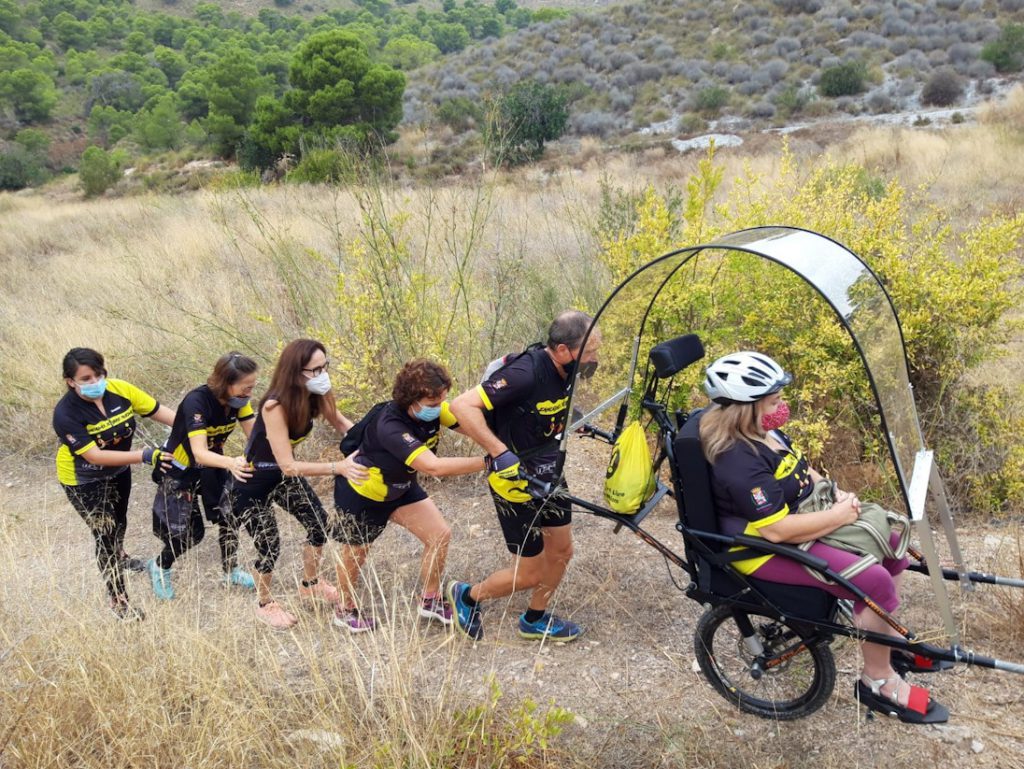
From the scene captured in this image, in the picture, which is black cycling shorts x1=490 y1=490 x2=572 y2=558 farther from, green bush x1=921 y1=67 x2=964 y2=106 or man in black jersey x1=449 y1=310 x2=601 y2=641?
green bush x1=921 y1=67 x2=964 y2=106

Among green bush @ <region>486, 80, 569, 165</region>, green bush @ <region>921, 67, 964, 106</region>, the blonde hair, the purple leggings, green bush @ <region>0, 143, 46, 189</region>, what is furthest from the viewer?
green bush @ <region>0, 143, 46, 189</region>

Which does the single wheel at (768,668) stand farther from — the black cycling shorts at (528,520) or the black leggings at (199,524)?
the black leggings at (199,524)

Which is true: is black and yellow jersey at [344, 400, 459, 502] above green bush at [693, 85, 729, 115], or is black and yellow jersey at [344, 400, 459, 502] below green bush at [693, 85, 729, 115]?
below

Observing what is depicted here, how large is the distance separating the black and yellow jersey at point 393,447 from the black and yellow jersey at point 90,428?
151cm

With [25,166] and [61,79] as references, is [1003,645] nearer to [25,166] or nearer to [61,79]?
[25,166]

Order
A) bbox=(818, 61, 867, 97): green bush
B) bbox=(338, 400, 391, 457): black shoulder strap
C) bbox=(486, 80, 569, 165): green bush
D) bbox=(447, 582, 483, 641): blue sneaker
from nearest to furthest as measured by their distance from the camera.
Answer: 1. bbox=(338, 400, 391, 457): black shoulder strap
2. bbox=(447, 582, 483, 641): blue sneaker
3. bbox=(486, 80, 569, 165): green bush
4. bbox=(818, 61, 867, 97): green bush

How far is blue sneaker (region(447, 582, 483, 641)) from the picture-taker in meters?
4.04

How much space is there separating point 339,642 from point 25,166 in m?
41.9

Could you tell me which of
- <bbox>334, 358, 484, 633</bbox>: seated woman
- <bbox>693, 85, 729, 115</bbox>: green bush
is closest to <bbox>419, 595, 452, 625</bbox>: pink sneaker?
<bbox>334, 358, 484, 633</bbox>: seated woman

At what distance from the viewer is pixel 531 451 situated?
12.5 ft

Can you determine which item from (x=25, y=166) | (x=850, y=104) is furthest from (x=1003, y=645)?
(x=25, y=166)

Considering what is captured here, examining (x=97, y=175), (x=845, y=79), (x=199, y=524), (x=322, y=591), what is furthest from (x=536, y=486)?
(x=97, y=175)

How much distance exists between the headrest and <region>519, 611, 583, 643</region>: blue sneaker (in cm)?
150

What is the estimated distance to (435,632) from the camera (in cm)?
426
